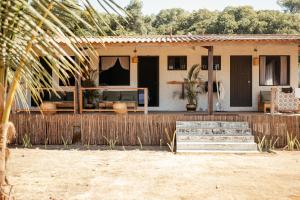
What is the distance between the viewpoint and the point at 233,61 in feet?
47.5

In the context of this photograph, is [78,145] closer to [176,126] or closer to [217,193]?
[176,126]

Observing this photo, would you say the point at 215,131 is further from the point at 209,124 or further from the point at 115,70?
the point at 115,70

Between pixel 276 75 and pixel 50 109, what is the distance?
337 inches

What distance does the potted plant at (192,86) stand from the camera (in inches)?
543

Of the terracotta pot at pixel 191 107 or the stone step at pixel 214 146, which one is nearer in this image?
the stone step at pixel 214 146

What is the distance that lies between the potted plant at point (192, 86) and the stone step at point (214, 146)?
3.67 m

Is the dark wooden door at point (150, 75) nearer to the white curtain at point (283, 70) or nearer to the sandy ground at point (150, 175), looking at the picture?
the sandy ground at point (150, 175)

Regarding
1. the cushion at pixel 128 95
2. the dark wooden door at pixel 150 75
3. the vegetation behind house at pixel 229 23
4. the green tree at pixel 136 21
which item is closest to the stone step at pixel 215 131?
the cushion at pixel 128 95

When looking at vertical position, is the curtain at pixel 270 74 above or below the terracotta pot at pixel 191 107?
above

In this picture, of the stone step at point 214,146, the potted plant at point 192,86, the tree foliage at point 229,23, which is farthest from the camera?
the tree foliage at point 229,23

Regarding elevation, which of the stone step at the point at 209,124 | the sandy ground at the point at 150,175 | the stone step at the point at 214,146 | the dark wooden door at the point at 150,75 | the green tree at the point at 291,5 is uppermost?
the green tree at the point at 291,5

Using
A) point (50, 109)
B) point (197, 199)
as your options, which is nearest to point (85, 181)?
point (197, 199)

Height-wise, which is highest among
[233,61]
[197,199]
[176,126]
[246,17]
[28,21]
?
[246,17]

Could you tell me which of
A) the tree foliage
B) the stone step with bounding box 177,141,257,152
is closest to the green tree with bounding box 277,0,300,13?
the tree foliage
